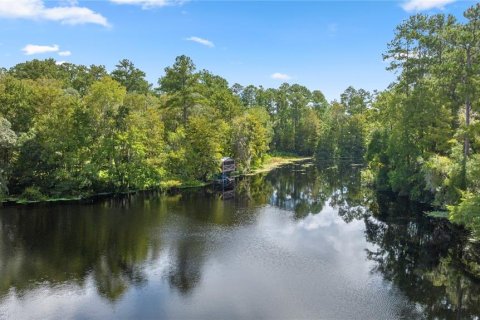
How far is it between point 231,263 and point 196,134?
3563 centimetres

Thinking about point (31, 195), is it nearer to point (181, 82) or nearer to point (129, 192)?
point (129, 192)

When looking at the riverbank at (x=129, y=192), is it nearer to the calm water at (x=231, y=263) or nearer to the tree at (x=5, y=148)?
the tree at (x=5, y=148)

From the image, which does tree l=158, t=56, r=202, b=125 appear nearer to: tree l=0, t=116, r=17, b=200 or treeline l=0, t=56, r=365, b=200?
treeline l=0, t=56, r=365, b=200

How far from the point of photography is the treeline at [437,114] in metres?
32.9

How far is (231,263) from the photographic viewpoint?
26.2m

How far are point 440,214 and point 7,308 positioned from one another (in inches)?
1370

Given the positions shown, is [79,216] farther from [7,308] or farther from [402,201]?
[402,201]

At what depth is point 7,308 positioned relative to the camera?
64.7 ft

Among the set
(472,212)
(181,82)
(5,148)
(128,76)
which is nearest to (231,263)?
(472,212)

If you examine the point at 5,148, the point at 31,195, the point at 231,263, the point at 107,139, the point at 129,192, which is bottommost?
the point at 231,263

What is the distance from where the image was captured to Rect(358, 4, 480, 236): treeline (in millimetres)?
32938

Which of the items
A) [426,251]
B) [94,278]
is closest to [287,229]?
[426,251]

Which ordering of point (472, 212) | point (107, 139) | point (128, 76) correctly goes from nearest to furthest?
point (472, 212) < point (107, 139) < point (128, 76)

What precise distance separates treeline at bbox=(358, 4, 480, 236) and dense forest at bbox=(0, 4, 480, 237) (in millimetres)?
111
